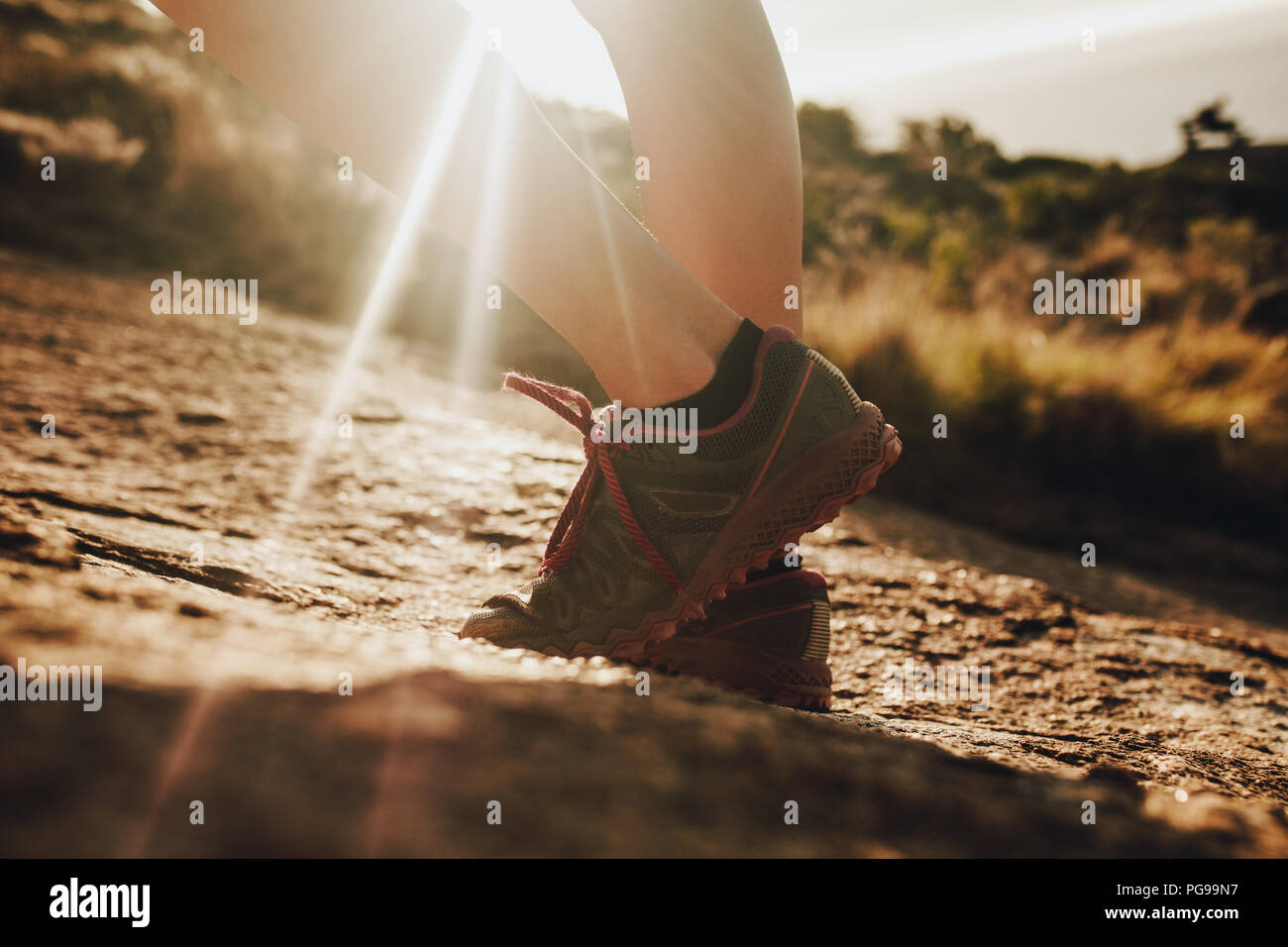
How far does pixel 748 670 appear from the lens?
1122 mm

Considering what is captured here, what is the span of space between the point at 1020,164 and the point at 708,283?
80.8 ft

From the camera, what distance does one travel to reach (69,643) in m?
0.48

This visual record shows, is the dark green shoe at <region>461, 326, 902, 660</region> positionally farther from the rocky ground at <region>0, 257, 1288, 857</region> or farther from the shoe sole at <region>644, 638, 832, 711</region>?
the rocky ground at <region>0, 257, 1288, 857</region>

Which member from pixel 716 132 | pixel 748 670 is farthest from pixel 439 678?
pixel 716 132

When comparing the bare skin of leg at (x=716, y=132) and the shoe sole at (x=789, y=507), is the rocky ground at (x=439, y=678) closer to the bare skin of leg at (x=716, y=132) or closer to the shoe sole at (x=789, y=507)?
the shoe sole at (x=789, y=507)

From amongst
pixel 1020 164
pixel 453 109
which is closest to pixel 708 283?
pixel 453 109

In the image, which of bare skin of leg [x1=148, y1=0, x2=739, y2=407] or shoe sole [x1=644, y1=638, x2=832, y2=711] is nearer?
bare skin of leg [x1=148, y1=0, x2=739, y2=407]

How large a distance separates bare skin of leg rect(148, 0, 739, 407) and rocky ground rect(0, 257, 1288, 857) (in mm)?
429

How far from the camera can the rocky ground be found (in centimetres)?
40

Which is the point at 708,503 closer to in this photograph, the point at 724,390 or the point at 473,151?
the point at 724,390

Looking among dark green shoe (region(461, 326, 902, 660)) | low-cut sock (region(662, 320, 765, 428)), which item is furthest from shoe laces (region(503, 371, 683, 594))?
low-cut sock (region(662, 320, 765, 428))

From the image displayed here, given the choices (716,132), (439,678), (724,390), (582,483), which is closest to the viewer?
(439,678)

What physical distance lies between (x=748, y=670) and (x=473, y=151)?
792 millimetres
